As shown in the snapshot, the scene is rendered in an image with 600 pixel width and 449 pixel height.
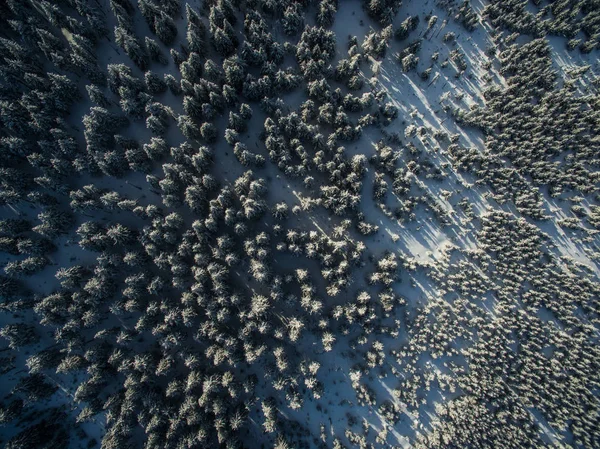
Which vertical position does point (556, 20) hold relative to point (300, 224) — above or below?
below

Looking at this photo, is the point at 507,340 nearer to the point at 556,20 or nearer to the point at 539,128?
the point at 539,128

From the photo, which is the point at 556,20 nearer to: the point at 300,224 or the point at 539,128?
the point at 539,128

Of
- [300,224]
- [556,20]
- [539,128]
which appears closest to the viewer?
[300,224]

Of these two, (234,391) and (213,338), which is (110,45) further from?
(234,391)

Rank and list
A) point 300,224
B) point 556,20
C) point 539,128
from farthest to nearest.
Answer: point 556,20
point 539,128
point 300,224

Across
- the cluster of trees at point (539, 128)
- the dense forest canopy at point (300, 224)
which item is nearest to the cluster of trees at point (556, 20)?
the dense forest canopy at point (300, 224)

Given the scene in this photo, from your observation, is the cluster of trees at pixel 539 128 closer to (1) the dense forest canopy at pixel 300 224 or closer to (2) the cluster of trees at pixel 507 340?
(1) the dense forest canopy at pixel 300 224

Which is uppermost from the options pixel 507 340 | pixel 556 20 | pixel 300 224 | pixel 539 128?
pixel 300 224

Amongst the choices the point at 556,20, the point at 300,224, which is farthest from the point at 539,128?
the point at 300,224

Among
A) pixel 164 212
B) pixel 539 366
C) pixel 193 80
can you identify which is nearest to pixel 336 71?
pixel 193 80

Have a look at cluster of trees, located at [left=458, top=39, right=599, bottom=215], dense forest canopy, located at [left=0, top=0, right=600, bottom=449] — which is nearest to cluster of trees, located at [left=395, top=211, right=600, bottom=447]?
dense forest canopy, located at [left=0, top=0, right=600, bottom=449]

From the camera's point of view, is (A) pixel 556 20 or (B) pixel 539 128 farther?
(A) pixel 556 20
